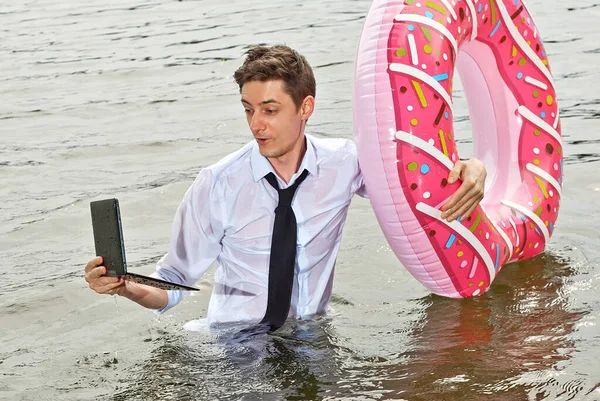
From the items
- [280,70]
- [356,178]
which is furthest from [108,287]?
[356,178]

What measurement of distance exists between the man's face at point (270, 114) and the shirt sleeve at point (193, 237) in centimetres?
25

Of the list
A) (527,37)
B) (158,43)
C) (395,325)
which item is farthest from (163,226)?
(158,43)

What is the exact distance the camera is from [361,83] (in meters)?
3.61

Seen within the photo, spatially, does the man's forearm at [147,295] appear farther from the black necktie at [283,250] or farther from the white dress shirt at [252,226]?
the black necktie at [283,250]

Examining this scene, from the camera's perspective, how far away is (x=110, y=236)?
3.08m

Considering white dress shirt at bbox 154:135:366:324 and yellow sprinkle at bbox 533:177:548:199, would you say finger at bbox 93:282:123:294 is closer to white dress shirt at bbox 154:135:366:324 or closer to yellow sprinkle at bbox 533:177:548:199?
white dress shirt at bbox 154:135:366:324

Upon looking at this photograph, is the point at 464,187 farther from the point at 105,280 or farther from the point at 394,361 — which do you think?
the point at 105,280

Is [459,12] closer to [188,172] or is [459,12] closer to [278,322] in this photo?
[278,322]

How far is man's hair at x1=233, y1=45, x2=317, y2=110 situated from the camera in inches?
134

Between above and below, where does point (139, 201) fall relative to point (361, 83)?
below

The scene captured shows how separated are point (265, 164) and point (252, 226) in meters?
0.24

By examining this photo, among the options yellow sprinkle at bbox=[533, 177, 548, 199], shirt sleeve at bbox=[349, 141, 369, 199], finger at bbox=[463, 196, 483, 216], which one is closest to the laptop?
shirt sleeve at bbox=[349, 141, 369, 199]

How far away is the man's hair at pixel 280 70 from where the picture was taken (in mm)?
3412

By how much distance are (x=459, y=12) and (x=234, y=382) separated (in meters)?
1.63
